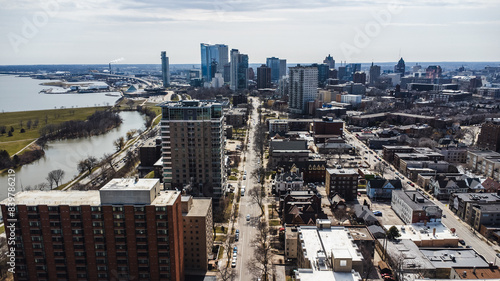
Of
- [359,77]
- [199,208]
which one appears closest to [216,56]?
[359,77]

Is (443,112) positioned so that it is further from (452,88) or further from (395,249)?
(395,249)

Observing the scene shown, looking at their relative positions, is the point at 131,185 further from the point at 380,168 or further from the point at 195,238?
the point at 380,168

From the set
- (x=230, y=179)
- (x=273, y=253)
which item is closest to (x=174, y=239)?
(x=273, y=253)

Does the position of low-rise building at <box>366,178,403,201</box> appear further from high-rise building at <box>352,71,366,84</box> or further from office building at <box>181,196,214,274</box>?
high-rise building at <box>352,71,366,84</box>

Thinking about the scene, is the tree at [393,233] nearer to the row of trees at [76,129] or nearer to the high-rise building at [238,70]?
the row of trees at [76,129]

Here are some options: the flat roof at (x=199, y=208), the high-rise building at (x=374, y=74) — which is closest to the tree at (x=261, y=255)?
the flat roof at (x=199, y=208)

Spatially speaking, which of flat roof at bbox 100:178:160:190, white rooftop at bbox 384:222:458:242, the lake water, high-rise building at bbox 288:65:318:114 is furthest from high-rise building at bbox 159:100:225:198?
the lake water
